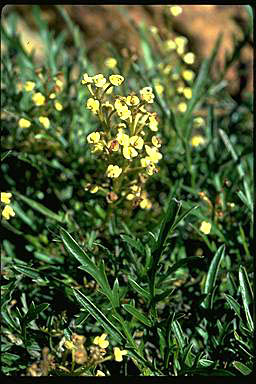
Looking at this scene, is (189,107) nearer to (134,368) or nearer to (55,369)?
(134,368)

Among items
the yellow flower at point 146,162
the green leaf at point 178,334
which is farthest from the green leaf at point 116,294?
the yellow flower at point 146,162

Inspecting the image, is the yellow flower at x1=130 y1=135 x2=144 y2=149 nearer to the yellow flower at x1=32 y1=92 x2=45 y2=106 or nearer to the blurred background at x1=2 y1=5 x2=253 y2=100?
the yellow flower at x1=32 y1=92 x2=45 y2=106

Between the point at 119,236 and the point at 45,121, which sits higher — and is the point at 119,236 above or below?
below

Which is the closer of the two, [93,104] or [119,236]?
[93,104]

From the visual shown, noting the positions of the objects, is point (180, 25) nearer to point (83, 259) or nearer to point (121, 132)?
point (121, 132)

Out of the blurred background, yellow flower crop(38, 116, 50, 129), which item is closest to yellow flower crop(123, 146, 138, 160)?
yellow flower crop(38, 116, 50, 129)

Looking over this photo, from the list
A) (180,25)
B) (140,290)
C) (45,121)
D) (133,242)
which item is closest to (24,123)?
(45,121)

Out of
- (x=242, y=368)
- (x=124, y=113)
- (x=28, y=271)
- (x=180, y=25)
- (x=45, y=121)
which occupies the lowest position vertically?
(x=180, y=25)
